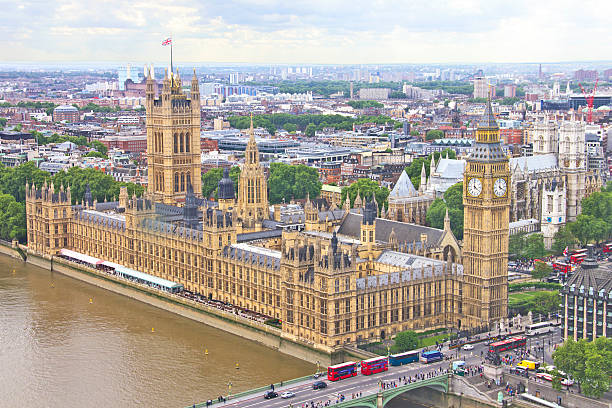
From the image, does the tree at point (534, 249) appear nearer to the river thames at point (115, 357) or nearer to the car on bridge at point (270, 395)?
the river thames at point (115, 357)

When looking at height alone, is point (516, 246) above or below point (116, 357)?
above

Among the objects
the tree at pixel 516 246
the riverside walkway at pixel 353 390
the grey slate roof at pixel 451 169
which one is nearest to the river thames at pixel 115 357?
the riverside walkway at pixel 353 390

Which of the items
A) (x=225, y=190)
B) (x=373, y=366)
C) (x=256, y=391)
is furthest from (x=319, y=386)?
(x=225, y=190)

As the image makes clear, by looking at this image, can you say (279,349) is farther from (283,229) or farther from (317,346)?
(283,229)

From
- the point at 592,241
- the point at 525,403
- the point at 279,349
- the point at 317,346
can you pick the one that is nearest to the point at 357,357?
the point at 317,346

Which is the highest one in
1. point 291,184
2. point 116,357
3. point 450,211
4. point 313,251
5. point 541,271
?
point 313,251

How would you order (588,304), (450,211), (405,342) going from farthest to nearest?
(450,211), (405,342), (588,304)

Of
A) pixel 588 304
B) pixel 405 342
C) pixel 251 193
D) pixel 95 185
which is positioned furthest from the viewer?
pixel 95 185

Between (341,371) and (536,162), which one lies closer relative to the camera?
(341,371)

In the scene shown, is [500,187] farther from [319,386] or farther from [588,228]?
[588,228]
